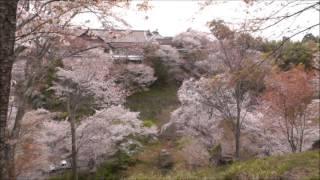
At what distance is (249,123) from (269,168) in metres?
15.6

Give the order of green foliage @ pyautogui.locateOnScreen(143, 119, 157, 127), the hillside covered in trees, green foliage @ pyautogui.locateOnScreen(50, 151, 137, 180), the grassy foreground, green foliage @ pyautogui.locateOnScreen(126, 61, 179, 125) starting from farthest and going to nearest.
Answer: green foliage @ pyautogui.locateOnScreen(126, 61, 179, 125) → green foliage @ pyautogui.locateOnScreen(143, 119, 157, 127) → green foliage @ pyautogui.locateOnScreen(50, 151, 137, 180) → the hillside covered in trees → the grassy foreground

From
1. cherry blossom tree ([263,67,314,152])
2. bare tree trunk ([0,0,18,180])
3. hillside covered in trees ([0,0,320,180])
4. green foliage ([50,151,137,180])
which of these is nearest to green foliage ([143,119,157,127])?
hillside covered in trees ([0,0,320,180])

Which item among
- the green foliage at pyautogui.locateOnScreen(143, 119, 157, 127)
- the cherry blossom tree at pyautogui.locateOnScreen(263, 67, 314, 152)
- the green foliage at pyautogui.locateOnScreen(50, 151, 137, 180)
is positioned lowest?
the green foliage at pyautogui.locateOnScreen(50, 151, 137, 180)

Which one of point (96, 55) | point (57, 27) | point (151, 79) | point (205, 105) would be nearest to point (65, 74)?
point (96, 55)

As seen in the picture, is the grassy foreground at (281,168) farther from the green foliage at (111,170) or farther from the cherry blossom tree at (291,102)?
the green foliage at (111,170)

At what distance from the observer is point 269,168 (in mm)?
8078

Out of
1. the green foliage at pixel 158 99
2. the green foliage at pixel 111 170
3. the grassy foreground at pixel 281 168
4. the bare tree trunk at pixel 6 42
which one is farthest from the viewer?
the green foliage at pixel 158 99

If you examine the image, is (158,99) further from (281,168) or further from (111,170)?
(281,168)

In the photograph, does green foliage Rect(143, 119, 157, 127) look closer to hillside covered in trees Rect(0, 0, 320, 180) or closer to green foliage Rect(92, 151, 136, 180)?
hillside covered in trees Rect(0, 0, 320, 180)

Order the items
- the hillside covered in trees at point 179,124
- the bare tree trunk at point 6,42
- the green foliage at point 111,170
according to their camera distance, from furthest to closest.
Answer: the green foliage at point 111,170
the hillside covered in trees at point 179,124
the bare tree trunk at point 6,42

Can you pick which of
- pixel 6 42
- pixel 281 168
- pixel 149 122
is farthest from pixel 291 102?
pixel 6 42

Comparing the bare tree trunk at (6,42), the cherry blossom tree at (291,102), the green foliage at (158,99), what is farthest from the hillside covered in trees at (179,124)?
the bare tree trunk at (6,42)

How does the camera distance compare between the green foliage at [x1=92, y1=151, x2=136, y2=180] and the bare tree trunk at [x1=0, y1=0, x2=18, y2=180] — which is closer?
the bare tree trunk at [x1=0, y1=0, x2=18, y2=180]

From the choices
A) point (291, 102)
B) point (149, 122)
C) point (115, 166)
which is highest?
point (291, 102)
